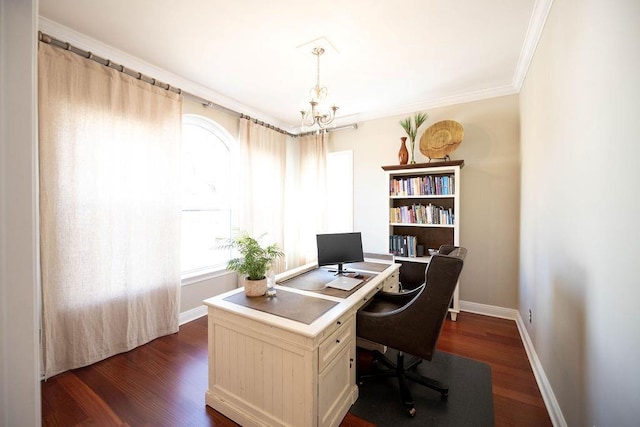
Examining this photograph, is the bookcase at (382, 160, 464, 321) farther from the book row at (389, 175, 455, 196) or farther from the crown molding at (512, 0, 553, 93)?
the crown molding at (512, 0, 553, 93)

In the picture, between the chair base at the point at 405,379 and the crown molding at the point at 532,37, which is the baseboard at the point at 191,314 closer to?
the chair base at the point at 405,379

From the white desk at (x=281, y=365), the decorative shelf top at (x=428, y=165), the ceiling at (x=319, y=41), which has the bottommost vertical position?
the white desk at (x=281, y=365)

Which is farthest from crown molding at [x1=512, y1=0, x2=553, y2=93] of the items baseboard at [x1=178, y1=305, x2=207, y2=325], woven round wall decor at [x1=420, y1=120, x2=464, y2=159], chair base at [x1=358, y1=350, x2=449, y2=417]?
baseboard at [x1=178, y1=305, x2=207, y2=325]

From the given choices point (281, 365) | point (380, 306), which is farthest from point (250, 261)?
point (380, 306)

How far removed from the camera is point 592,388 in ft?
3.68

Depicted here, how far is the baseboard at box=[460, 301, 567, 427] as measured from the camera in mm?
1581

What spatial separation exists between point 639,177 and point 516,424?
1.63m

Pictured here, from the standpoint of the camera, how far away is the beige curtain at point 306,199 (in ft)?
14.0

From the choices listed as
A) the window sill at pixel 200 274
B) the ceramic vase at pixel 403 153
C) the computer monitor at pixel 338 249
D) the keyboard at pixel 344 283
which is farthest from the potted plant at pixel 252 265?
the ceramic vase at pixel 403 153

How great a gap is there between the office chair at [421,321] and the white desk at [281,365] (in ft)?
0.55

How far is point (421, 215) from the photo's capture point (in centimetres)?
328

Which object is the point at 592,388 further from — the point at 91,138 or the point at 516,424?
the point at 91,138

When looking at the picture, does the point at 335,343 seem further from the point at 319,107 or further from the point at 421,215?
the point at 421,215

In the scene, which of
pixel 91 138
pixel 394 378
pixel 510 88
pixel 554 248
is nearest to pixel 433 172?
pixel 510 88
